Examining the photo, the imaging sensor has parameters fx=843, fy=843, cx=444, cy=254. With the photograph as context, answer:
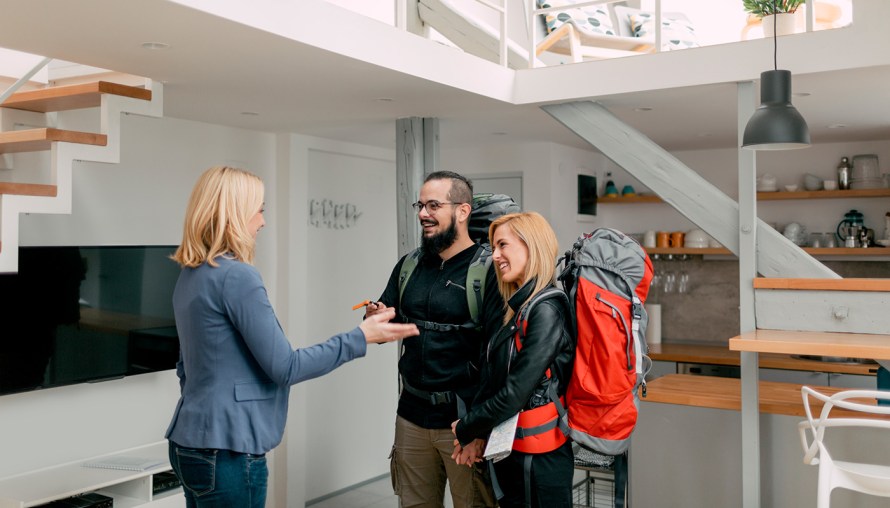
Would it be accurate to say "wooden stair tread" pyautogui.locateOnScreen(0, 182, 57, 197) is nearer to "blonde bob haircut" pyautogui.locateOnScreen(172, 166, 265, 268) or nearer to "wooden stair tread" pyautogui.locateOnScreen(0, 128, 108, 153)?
"wooden stair tread" pyautogui.locateOnScreen(0, 128, 108, 153)

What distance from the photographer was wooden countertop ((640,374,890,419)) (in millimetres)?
3871

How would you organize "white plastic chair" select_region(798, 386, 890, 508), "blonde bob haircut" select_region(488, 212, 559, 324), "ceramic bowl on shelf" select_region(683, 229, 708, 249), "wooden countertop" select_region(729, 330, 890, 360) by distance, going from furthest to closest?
"ceramic bowl on shelf" select_region(683, 229, 708, 249) < "wooden countertop" select_region(729, 330, 890, 360) < "white plastic chair" select_region(798, 386, 890, 508) < "blonde bob haircut" select_region(488, 212, 559, 324)

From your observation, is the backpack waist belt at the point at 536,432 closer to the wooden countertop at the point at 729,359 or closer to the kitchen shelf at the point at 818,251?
the kitchen shelf at the point at 818,251

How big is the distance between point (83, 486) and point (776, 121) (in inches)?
130

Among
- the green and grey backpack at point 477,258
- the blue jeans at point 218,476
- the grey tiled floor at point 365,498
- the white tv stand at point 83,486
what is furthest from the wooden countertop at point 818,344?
the grey tiled floor at point 365,498

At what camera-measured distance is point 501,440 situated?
2623 mm

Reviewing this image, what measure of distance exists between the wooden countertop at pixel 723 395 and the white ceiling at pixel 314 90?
1.46 m

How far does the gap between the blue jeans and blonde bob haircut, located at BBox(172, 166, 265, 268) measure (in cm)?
48

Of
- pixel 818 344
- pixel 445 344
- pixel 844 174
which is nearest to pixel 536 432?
pixel 445 344

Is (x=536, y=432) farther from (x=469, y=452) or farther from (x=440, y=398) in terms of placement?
(x=440, y=398)

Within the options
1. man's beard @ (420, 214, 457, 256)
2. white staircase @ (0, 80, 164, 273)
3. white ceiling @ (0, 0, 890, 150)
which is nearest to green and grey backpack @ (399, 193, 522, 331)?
man's beard @ (420, 214, 457, 256)

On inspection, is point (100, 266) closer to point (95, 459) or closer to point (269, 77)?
point (95, 459)

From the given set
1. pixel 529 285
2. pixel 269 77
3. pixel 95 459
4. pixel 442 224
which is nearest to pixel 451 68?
pixel 269 77

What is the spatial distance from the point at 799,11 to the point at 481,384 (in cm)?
277
